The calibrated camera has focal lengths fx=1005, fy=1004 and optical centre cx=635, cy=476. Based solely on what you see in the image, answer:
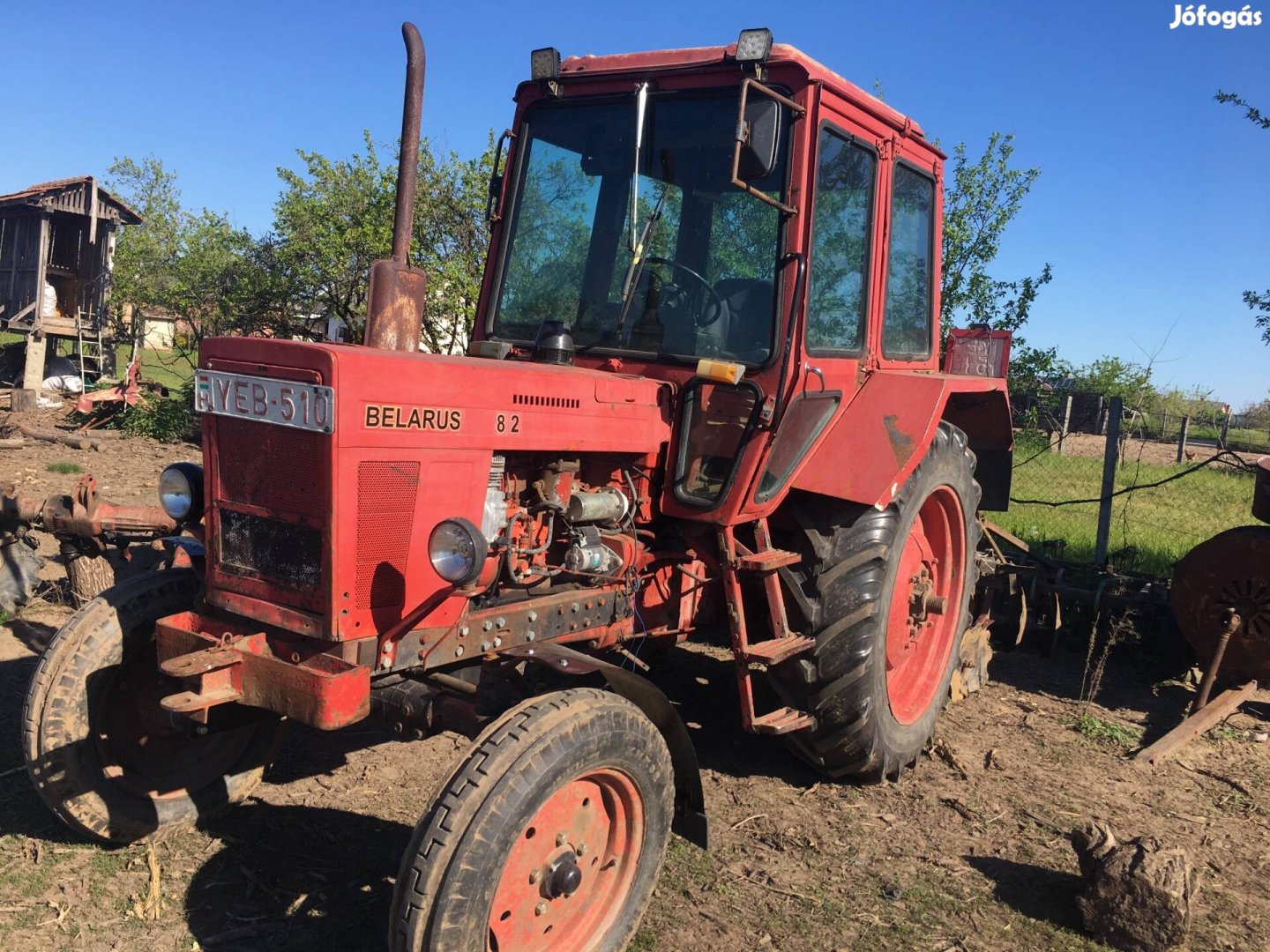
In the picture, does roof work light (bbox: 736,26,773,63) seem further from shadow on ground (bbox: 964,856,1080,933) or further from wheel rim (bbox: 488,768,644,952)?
shadow on ground (bbox: 964,856,1080,933)

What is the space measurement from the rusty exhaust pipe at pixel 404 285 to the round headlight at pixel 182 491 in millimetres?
703

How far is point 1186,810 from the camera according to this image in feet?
13.7

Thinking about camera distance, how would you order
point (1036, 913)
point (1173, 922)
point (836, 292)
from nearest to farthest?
point (1173, 922) < point (1036, 913) < point (836, 292)

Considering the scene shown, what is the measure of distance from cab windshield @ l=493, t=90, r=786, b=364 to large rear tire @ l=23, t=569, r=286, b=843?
6.02 feet

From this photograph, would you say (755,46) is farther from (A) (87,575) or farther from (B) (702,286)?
(A) (87,575)

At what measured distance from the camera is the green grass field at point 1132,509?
8742 millimetres

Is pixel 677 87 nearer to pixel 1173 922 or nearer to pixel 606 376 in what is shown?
pixel 606 376

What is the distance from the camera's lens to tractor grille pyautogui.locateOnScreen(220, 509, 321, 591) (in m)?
2.84

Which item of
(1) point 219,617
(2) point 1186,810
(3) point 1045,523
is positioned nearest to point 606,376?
(1) point 219,617

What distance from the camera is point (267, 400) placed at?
2.84 metres

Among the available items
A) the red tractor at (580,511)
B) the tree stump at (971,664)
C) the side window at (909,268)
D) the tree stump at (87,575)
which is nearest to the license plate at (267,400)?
the red tractor at (580,511)

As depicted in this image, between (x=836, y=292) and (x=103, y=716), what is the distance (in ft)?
10.3

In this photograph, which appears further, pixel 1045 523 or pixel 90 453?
pixel 90 453

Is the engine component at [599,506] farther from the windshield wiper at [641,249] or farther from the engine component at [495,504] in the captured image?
the windshield wiper at [641,249]
